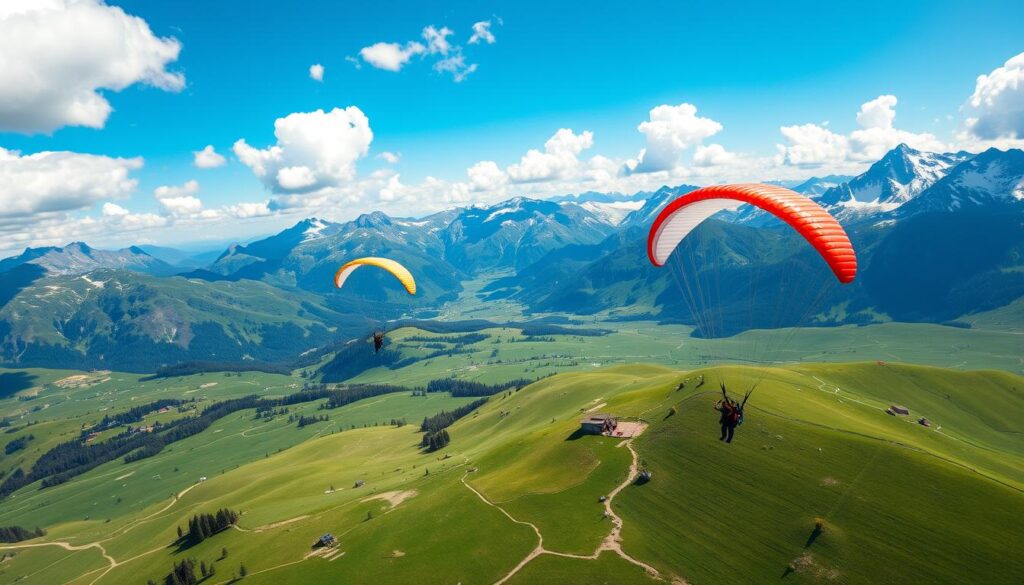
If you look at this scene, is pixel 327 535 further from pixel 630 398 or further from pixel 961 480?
pixel 961 480

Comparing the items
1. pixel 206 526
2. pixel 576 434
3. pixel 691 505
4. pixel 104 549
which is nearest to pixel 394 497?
pixel 576 434

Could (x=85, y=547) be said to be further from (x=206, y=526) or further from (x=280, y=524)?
(x=280, y=524)

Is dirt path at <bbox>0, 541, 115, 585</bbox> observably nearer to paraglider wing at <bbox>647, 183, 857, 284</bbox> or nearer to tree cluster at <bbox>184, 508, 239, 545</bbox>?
tree cluster at <bbox>184, 508, 239, 545</bbox>

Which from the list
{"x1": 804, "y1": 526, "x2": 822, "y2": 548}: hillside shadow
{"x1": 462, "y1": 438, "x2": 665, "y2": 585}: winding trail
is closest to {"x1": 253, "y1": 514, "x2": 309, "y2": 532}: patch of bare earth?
{"x1": 462, "y1": 438, "x2": 665, "y2": 585}: winding trail

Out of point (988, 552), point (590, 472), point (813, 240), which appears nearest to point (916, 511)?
point (988, 552)

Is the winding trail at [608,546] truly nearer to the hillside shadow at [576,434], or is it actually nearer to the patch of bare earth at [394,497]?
the hillside shadow at [576,434]

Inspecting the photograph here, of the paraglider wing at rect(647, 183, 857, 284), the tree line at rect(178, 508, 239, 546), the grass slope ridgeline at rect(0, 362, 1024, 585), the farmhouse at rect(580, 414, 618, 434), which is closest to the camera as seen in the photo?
the paraglider wing at rect(647, 183, 857, 284)

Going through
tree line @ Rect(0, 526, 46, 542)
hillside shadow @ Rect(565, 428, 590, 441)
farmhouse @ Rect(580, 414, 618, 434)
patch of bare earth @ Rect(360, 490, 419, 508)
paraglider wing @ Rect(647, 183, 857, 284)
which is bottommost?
tree line @ Rect(0, 526, 46, 542)
